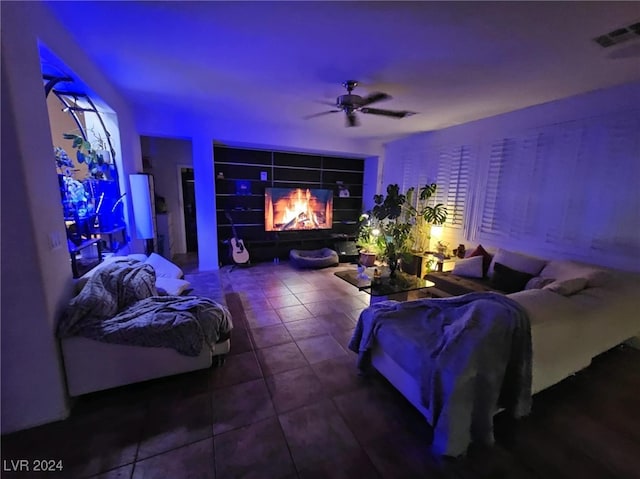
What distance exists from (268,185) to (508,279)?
439 centimetres

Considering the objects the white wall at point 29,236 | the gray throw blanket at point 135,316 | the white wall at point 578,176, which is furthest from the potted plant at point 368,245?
the white wall at point 29,236

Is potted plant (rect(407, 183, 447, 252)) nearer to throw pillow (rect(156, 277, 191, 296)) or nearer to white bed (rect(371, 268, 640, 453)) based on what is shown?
white bed (rect(371, 268, 640, 453))

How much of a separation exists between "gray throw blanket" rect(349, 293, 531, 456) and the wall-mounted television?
13.6 ft

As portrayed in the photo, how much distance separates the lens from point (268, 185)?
18.3ft

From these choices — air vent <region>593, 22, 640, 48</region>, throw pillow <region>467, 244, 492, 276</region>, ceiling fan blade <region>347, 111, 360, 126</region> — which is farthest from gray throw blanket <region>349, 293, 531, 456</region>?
ceiling fan blade <region>347, 111, 360, 126</region>

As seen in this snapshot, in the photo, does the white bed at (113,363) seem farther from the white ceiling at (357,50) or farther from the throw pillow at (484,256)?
the throw pillow at (484,256)

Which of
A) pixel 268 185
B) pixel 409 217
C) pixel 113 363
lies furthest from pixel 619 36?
pixel 268 185

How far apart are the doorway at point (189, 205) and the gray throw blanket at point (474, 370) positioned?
539 cm

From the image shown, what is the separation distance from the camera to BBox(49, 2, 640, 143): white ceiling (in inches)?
65.8

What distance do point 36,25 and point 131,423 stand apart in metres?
Result: 2.46

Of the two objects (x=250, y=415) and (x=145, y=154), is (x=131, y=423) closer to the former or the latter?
(x=250, y=415)

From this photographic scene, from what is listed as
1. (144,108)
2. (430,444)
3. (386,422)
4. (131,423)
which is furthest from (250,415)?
(144,108)

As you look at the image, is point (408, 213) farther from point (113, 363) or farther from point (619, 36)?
point (113, 363)

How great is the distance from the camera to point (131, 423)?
1.65 meters
